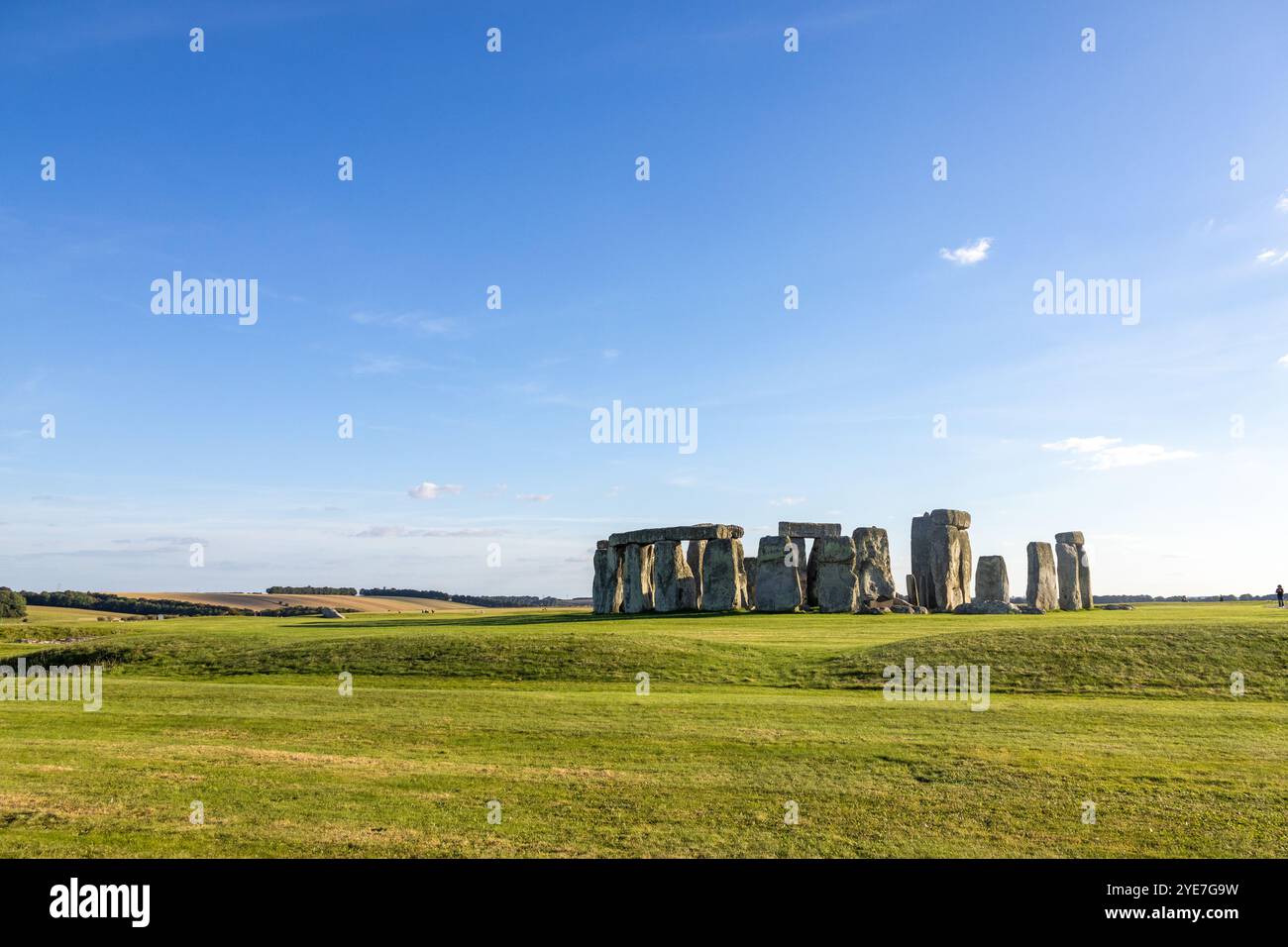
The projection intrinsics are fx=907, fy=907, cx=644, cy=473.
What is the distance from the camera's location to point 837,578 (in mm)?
33625

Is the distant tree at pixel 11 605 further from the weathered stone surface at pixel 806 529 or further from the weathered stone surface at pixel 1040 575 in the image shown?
the weathered stone surface at pixel 1040 575

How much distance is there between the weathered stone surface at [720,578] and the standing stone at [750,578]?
2.48ft

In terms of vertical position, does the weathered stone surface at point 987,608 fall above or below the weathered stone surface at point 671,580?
below

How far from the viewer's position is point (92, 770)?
10719mm

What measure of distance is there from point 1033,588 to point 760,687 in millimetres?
22193

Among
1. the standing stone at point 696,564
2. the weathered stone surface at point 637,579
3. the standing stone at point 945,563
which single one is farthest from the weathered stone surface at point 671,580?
the standing stone at point 945,563

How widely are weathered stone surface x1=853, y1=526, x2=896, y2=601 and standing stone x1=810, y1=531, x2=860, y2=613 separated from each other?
3.61 ft

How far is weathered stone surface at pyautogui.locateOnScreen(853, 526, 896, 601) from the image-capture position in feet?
115

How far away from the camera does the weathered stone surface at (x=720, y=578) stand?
3522cm

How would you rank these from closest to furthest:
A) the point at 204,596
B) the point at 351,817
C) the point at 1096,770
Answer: the point at 351,817 → the point at 1096,770 → the point at 204,596

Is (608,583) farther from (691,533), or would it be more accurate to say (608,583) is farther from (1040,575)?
(1040,575)
